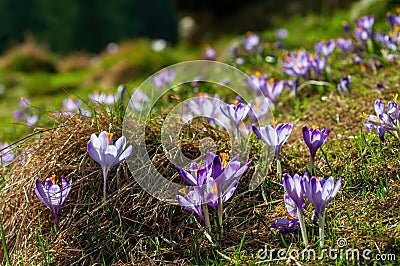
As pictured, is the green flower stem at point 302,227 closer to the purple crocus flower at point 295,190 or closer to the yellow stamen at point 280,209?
the purple crocus flower at point 295,190

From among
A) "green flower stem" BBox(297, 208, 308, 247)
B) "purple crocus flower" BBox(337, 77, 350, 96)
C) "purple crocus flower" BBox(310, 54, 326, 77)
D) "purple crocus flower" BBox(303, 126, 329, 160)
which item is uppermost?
"purple crocus flower" BBox(310, 54, 326, 77)

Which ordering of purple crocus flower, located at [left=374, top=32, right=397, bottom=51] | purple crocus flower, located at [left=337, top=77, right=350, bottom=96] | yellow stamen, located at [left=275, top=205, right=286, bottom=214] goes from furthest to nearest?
purple crocus flower, located at [left=374, top=32, right=397, bottom=51], purple crocus flower, located at [left=337, top=77, right=350, bottom=96], yellow stamen, located at [left=275, top=205, right=286, bottom=214]

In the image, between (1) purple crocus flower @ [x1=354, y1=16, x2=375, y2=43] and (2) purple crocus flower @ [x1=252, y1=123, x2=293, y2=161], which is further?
(1) purple crocus flower @ [x1=354, y1=16, x2=375, y2=43]

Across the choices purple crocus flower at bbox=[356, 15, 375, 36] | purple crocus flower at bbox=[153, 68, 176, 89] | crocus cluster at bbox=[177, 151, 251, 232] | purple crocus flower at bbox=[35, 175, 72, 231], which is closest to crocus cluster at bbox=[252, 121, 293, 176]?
crocus cluster at bbox=[177, 151, 251, 232]

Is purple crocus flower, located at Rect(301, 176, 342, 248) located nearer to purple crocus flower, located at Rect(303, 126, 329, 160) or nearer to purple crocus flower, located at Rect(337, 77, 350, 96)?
purple crocus flower, located at Rect(303, 126, 329, 160)

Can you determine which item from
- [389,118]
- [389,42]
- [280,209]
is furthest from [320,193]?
[389,42]

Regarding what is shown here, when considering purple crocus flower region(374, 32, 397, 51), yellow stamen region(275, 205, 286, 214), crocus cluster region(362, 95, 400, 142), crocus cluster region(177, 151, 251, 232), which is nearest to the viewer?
crocus cluster region(177, 151, 251, 232)

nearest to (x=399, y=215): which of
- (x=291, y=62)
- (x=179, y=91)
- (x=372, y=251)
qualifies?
(x=372, y=251)

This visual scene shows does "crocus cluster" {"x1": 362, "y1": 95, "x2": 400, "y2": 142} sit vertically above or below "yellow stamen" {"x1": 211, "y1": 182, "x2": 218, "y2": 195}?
above
